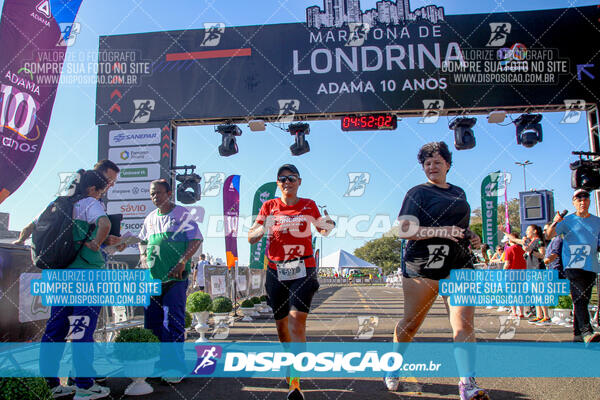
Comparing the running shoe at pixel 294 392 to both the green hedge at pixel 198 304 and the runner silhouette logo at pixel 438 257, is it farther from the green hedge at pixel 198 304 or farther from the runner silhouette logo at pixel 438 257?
the green hedge at pixel 198 304

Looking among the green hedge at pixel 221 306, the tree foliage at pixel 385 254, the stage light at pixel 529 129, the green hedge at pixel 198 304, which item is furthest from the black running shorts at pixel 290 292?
the tree foliage at pixel 385 254

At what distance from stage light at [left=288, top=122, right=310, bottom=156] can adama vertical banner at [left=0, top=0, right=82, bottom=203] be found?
506 centimetres

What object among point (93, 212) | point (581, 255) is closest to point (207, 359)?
point (93, 212)

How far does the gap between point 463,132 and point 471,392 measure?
328 inches

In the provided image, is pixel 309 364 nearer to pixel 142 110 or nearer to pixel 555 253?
pixel 555 253

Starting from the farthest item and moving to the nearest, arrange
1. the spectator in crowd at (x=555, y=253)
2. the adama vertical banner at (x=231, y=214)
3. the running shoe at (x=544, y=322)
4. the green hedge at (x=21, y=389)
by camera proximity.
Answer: the adama vertical banner at (x=231, y=214) → the running shoe at (x=544, y=322) → the spectator in crowd at (x=555, y=253) → the green hedge at (x=21, y=389)

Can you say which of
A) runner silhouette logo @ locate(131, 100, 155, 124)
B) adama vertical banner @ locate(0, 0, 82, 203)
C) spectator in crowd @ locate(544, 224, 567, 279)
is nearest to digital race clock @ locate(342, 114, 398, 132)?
spectator in crowd @ locate(544, 224, 567, 279)

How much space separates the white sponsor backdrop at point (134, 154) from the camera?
33.3 feet

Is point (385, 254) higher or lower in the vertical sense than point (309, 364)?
lower

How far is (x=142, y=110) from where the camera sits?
10312mm

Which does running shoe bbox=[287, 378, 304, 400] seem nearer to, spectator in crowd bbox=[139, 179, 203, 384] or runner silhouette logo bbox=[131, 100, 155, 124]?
spectator in crowd bbox=[139, 179, 203, 384]

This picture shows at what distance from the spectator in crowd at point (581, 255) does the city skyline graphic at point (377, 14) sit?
623 centimetres

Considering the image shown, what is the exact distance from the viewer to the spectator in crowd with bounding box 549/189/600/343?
5.36 metres

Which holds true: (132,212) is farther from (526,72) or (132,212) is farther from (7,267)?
(526,72)
